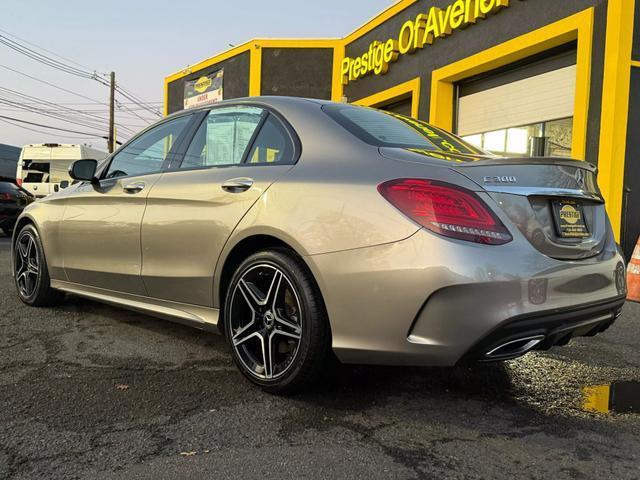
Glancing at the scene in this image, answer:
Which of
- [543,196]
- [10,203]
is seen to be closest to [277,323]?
[543,196]

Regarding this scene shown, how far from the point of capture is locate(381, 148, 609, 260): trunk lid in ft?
7.95

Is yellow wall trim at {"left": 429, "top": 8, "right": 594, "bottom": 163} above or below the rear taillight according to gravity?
above

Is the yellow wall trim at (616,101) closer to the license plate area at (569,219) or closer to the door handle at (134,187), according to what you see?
the license plate area at (569,219)

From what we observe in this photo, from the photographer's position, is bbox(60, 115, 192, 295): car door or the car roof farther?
bbox(60, 115, 192, 295): car door

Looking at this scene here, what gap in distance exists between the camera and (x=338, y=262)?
98.3 inches

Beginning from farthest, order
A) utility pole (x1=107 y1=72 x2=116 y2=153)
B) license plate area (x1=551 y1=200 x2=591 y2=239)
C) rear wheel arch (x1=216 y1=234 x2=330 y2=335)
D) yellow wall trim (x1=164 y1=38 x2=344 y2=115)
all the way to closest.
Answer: utility pole (x1=107 y1=72 x2=116 y2=153)
yellow wall trim (x1=164 y1=38 x2=344 y2=115)
rear wheel arch (x1=216 y1=234 x2=330 y2=335)
license plate area (x1=551 y1=200 x2=591 y2=239)

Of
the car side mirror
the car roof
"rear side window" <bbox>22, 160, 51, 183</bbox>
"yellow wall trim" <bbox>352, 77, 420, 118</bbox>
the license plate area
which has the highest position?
"yellow wall trim" <bbox>352, 77, 420, 118</bbox>

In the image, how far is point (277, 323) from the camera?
2.81 m

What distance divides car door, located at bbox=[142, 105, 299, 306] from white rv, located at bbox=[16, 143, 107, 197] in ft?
50.3

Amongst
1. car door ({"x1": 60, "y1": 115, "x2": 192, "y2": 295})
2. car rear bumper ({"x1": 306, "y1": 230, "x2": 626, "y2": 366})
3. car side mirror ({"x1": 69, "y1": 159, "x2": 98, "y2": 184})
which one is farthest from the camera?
car side mirror ({"x1": 69, "y1": 159, "x2": 98, "y2": 184})

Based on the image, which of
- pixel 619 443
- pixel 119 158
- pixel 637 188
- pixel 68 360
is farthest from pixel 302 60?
pixel 619 443

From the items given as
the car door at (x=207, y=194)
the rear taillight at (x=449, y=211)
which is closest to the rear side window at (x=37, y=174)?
the car door at (x=207, y=194)

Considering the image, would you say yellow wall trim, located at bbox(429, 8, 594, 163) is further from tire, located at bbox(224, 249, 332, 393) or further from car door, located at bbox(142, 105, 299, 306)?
tire, located at bbox(224, 249, 332, 393)

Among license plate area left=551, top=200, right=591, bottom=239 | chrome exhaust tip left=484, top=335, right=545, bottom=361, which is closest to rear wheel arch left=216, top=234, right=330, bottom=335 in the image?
chrome exhaust tip left=484, top=335, right=545, bottom=361
